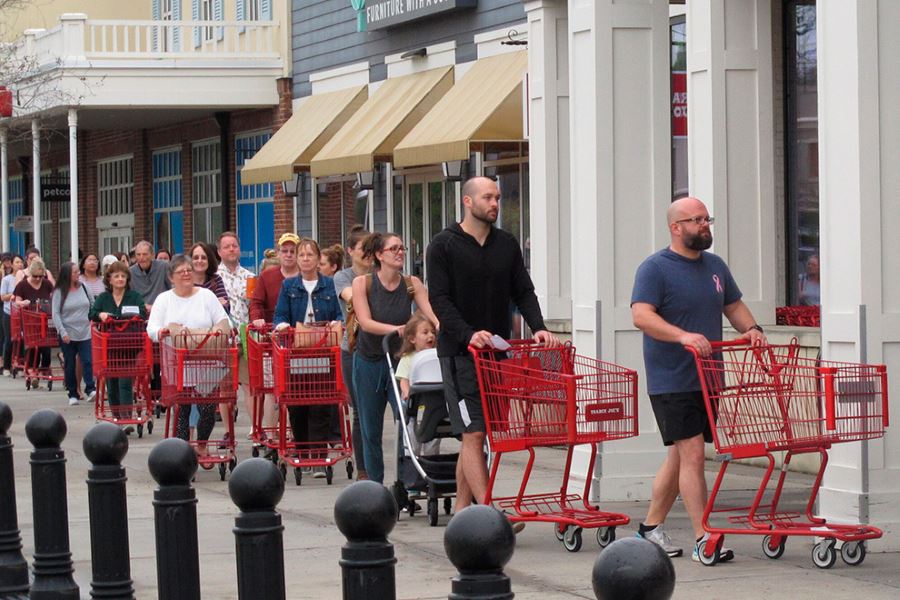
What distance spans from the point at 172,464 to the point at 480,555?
8.30 feet

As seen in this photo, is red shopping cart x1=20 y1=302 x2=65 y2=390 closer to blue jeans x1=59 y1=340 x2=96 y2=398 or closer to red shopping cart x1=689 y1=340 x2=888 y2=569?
blue jeans x1=59 y1=340 x2=96 y2=398

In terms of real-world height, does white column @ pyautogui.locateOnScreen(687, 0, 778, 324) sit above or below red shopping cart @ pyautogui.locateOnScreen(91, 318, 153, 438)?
above

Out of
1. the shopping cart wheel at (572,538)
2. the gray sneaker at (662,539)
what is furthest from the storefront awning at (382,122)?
the gray sneaker at (662,539)

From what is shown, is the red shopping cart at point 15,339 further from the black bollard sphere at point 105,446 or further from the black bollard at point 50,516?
the black bollard sphere at point 105,446

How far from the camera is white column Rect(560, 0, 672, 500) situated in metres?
11.6

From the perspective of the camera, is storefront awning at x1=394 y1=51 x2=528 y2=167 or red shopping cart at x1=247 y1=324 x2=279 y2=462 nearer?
red shopping cart at x1=247 y1=324 x2=279 y2=462

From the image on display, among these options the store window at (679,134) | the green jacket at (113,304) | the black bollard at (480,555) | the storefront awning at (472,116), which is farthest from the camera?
the storefront awning at (472,116)

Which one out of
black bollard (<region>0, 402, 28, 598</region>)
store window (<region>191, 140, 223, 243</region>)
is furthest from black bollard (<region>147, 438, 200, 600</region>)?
store window (<region>191, 140, 223, 243</region>)

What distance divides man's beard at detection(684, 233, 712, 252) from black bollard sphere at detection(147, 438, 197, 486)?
3386 millimetres

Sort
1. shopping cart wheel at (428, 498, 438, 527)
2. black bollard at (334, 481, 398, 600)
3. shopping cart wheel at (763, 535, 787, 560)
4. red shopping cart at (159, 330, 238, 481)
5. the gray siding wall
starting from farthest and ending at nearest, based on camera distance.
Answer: the gray siding wall
red shopping cart at (159, 330, 238, 481)
shopping cart wheel at (428, 498, 438, 527)
shopping cart wheel at (763, 535, 787, 560)
black bollard at (334, 481, 398, 600)

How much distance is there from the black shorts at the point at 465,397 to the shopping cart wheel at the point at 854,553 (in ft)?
6.58

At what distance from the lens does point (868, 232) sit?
31.0 ft

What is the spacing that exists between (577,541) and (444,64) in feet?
48.4

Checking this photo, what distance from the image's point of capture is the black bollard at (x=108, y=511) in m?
7.62
